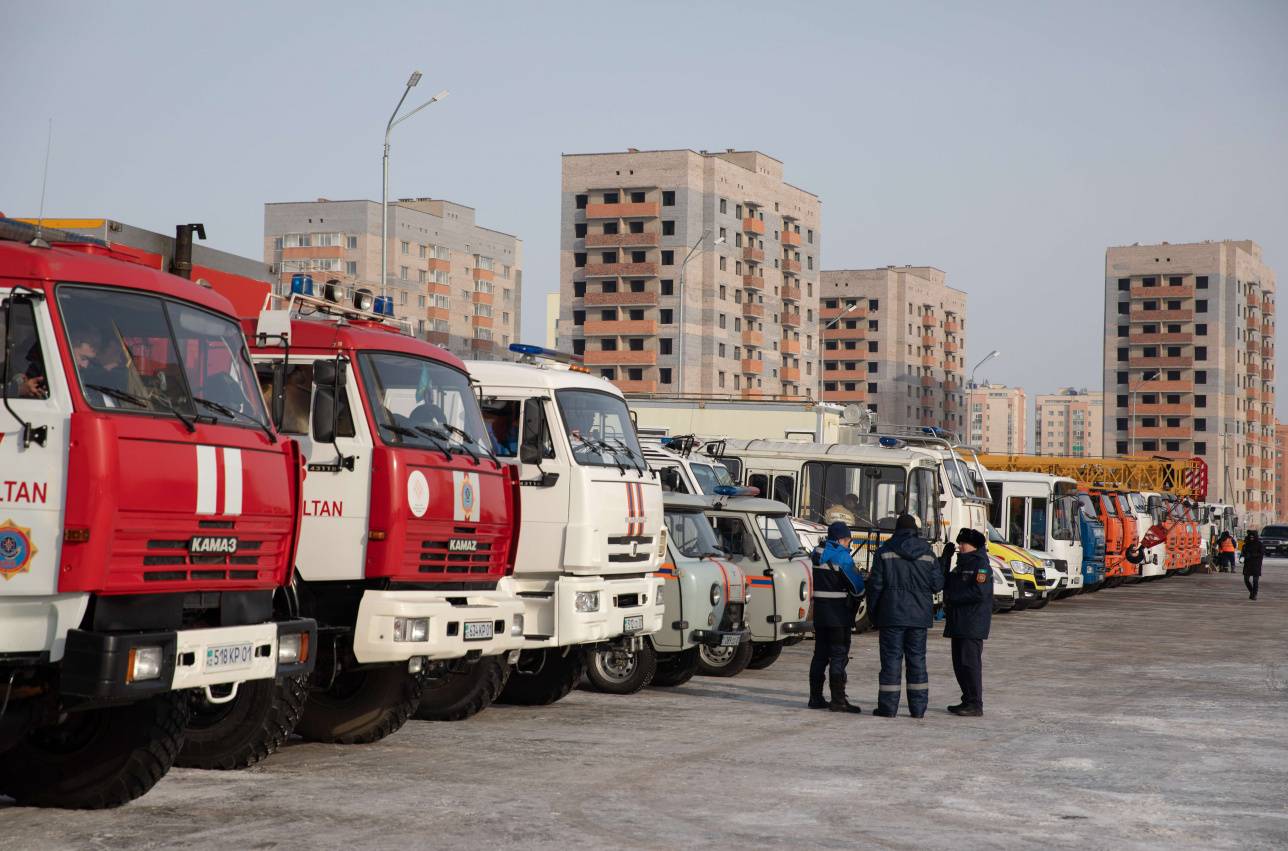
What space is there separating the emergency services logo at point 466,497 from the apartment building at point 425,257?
102 metres

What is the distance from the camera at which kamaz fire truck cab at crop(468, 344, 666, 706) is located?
45.6 ft

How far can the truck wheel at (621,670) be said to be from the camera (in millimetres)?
16453

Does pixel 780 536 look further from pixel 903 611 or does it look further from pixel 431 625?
pixel 431 625

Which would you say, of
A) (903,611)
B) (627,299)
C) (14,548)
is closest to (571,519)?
(903,611)

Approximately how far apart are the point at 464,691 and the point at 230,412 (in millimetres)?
4806

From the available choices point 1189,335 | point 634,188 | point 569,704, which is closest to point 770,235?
point 634,188

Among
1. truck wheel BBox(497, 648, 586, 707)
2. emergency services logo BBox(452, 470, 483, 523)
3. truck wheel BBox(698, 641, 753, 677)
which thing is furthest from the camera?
truck wheel BBox(698, 641, 753, 677)

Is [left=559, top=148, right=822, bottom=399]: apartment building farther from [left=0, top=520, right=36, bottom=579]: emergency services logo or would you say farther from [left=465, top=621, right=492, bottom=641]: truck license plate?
[left=0, top=520, right=36, bottom=579]: emergency services logo

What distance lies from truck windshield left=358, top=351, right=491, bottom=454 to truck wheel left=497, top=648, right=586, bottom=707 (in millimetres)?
3004

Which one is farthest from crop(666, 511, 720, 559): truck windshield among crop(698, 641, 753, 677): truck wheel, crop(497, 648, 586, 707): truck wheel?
crop(497, 648, 586, 707): truck wheel

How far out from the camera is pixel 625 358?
4567 inches

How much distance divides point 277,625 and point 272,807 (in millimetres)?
1026

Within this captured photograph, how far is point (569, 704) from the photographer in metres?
15.4

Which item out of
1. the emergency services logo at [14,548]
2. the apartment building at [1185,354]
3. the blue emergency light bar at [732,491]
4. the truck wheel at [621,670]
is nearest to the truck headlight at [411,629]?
the emergency services logo at [14,548]
